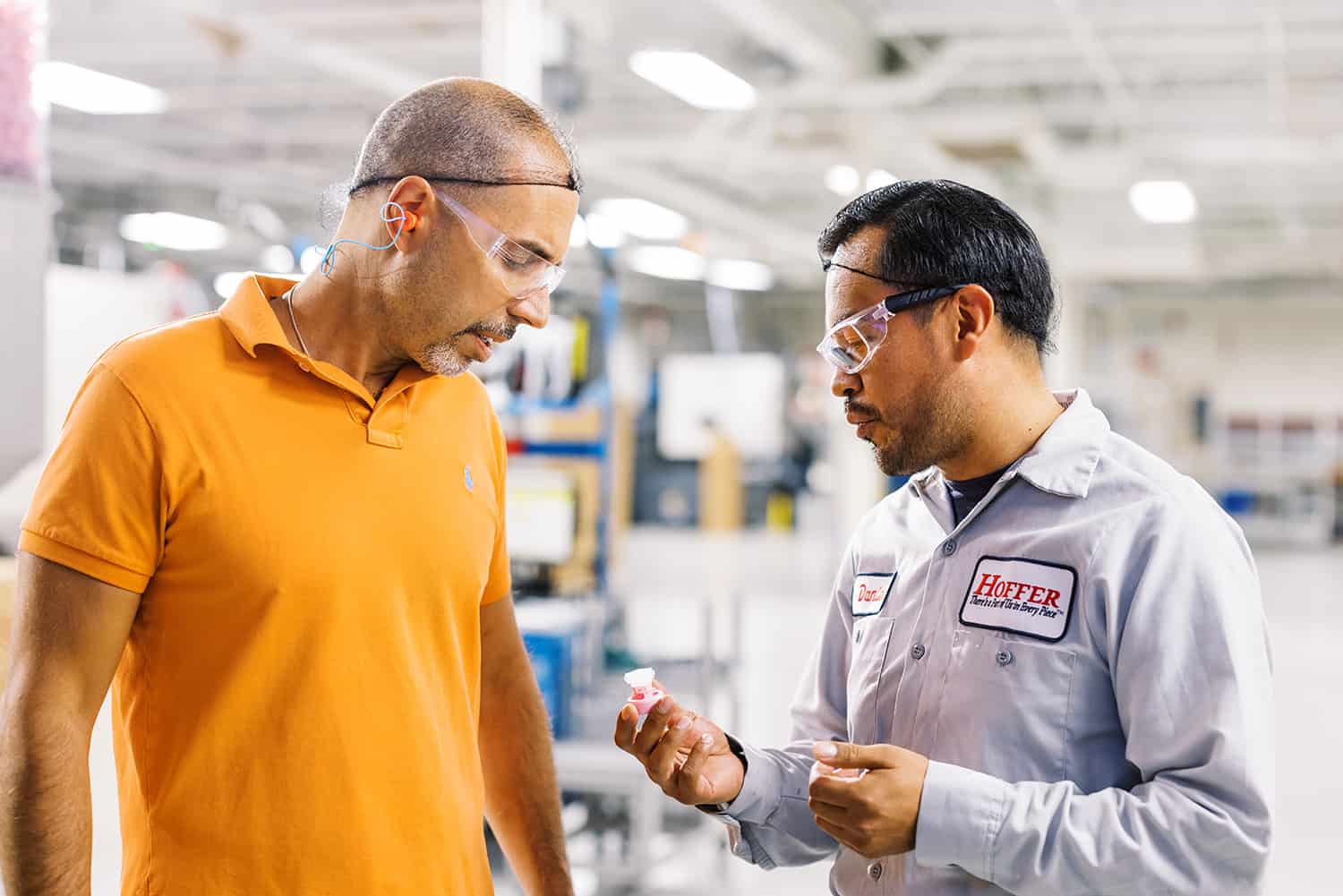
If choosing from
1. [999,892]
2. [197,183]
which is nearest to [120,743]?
[999,892]

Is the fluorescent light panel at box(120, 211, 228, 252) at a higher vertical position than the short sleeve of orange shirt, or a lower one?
higher

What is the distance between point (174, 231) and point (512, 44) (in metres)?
14.4

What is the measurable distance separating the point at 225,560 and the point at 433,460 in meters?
0.34

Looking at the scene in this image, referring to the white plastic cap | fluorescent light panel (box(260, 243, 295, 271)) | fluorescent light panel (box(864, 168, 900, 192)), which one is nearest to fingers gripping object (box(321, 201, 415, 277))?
the white plastic cap

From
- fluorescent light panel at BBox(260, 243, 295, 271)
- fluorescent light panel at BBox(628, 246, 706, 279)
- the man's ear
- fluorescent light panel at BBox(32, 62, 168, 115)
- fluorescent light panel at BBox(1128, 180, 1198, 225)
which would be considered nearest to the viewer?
the man's ear

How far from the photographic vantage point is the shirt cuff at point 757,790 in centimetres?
185

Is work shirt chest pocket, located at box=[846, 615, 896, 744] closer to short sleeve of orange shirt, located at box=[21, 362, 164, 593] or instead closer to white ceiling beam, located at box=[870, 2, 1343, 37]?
short sleeve of orange shirt, located at box=[21, 362, 164, 593]

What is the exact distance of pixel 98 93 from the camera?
10906 millimetres

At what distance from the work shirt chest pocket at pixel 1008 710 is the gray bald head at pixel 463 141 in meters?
0.86

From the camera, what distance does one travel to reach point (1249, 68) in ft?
35.0

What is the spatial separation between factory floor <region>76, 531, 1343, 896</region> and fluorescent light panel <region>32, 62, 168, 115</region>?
231 inches

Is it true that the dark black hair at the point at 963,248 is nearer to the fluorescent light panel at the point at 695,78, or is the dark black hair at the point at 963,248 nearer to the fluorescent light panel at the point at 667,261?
the fluorescent light panel at the point at 695,78

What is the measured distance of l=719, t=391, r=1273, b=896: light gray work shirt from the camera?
1.47 meters

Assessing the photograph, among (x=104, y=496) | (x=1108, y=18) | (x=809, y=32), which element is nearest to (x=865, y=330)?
(x=104, y=496)
